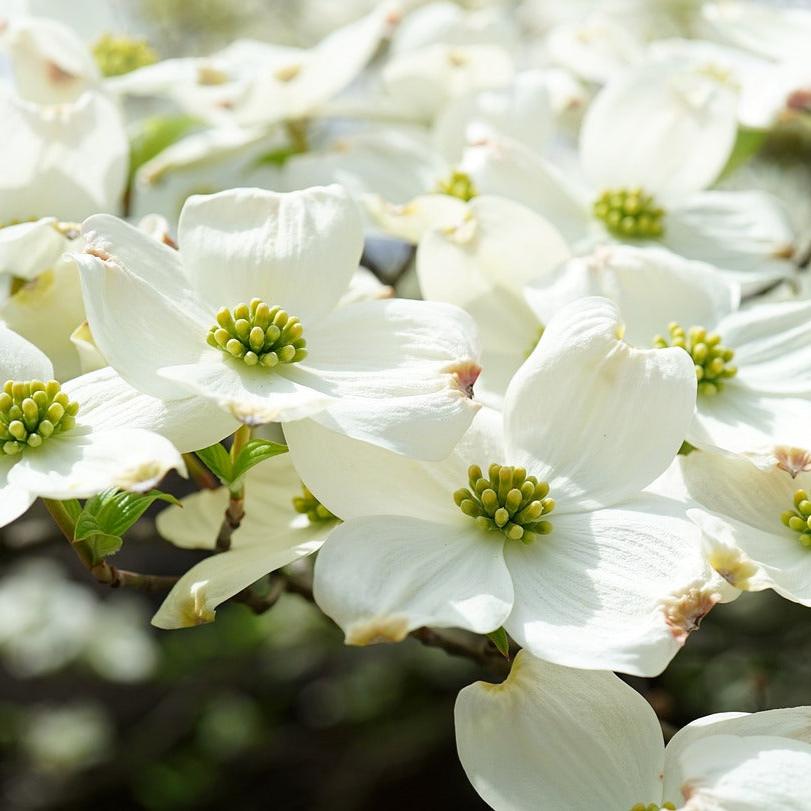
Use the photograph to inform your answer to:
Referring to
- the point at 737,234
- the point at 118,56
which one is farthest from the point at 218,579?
the point at 118,56

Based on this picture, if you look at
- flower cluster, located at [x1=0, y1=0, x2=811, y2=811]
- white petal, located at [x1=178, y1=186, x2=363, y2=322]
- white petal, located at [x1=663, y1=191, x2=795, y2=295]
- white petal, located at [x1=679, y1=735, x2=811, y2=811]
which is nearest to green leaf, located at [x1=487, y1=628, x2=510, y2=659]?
flower cluster, located at [x1=0, y1=0, x2=811, y2=811]

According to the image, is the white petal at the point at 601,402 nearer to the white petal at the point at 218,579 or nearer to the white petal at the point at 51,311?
the white petal at the point at 218,579

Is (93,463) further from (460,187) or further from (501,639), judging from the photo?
(460,187)

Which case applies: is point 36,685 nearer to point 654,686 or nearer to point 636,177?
point 654,686

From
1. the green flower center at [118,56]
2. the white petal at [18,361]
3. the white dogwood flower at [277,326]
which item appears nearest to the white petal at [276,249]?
the white dogwood flower at [277,326]

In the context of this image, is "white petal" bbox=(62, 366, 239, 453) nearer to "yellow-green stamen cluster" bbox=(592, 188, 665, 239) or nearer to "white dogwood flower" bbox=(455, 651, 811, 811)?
"white dogwood flower" bbox=(455, 651, 811, 811)
